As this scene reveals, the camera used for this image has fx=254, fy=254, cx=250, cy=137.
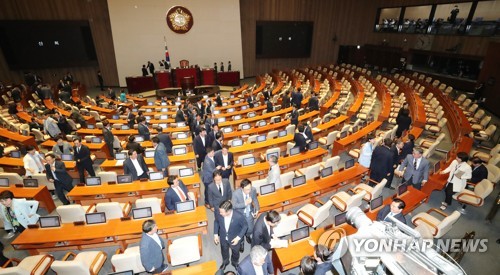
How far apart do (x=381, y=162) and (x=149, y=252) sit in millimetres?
5688

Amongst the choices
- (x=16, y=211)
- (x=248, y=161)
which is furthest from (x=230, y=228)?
(x=16, y=211)

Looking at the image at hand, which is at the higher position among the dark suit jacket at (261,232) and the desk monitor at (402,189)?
the dark suit jacket at (261,232)

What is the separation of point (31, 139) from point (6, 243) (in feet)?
16.5

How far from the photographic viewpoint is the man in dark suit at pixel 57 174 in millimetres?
6370

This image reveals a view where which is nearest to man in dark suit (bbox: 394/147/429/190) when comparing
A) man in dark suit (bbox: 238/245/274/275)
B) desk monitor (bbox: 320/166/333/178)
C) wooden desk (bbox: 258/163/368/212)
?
wooden desk (bbox: 258/163/368/212)

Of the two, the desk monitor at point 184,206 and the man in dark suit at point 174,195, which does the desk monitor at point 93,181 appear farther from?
the desk monitor at point 184,206

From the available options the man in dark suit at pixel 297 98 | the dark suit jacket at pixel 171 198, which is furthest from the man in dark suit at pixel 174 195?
the man in dark suit at pixel 297 98

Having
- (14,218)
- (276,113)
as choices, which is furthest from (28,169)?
(276,113)

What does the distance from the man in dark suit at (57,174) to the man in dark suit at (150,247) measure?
166 inches

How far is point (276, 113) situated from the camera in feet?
38.9

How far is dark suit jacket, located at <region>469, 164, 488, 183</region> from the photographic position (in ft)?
20.6

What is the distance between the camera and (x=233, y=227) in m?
4.21

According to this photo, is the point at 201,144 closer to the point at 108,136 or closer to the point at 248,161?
the point at 248,161

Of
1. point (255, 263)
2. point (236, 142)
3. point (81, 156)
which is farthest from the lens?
point (236, 142)
